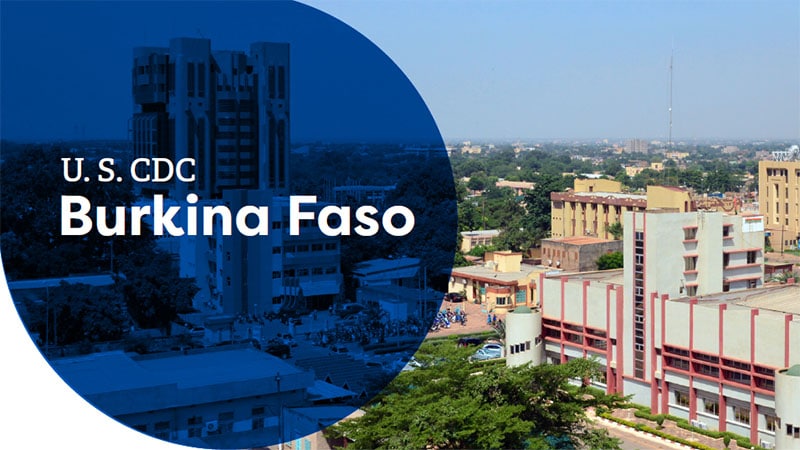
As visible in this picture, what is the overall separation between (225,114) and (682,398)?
3356 millimetres

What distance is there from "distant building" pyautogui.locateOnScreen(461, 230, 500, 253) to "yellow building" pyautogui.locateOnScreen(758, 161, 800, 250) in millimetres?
3497

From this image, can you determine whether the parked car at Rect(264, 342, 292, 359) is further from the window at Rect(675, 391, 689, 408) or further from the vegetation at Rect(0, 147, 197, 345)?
the window at Rect(675, 391, 689, 408)

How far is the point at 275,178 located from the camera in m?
6.86

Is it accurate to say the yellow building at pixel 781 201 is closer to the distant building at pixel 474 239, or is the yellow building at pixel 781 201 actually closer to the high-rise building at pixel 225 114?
the distant building at pixel 474 239

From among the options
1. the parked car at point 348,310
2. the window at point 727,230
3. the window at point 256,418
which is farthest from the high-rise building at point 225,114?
the window at point 727,230

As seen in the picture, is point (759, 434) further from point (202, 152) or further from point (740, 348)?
point (202, 152)

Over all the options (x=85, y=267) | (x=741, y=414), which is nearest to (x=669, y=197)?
(x=741, y=414)

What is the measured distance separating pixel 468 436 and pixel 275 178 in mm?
3332

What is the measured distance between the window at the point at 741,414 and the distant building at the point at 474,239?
24.0 feet

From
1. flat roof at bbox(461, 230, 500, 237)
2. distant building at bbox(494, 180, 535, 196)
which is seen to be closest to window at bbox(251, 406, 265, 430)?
flat roof at bbox(461, 230, 500, 237)

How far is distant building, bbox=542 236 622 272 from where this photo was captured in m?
10.2

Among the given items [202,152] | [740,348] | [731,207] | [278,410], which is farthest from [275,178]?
[731,207]

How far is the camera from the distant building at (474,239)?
1255cm

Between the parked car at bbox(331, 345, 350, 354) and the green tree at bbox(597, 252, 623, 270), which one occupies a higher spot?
the green tree at bbox(597, 252, 623, 270)
